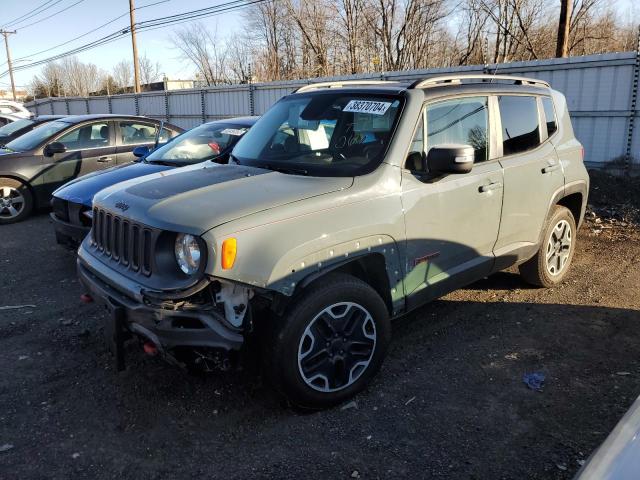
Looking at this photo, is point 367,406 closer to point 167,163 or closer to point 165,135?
point 167,163

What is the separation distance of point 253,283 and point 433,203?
150 centimetres

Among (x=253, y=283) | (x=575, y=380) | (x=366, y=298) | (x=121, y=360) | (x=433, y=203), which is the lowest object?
(x=575, y=380)

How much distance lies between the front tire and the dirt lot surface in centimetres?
18

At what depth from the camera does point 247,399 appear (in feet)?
11.4

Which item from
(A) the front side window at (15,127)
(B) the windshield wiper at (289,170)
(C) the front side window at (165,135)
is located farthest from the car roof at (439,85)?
(A) the front side window at (15,127)

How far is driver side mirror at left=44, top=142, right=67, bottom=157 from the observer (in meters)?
8.56

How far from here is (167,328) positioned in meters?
2.84

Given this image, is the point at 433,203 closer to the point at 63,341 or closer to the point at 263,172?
the point at 263,172

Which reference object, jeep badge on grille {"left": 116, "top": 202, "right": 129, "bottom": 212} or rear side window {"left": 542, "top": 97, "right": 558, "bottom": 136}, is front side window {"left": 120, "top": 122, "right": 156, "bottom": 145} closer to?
jeep badge on grille {"left": 116, "top": 202, "right": 129, "bottom": 212}

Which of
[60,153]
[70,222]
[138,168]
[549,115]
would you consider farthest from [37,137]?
[549,115]

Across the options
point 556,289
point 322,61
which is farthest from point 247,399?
point 322,61

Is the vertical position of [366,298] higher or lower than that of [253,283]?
lower

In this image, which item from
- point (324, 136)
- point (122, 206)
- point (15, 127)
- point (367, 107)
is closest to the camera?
point (122, 206)

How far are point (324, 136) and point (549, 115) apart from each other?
2393mm
